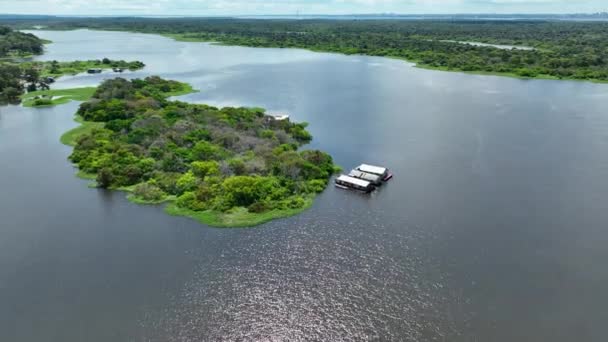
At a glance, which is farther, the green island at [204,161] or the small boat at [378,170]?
the small boat at [378,170]

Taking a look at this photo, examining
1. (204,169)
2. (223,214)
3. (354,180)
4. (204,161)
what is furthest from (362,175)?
(204,161)

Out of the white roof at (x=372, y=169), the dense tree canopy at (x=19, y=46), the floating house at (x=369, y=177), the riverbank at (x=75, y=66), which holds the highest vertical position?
the dense tree canopy at (x=19, y=46)

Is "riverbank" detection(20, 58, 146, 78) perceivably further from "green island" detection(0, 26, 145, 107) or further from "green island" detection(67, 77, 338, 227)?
"green island" detection(67, 77, 338, 227)

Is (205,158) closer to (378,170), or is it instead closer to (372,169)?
(372,169)

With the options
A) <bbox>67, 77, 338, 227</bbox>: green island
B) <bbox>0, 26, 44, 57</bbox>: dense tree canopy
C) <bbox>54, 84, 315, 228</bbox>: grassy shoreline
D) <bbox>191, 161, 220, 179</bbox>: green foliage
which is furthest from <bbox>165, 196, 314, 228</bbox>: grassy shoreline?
<bbox>0, 26, 44, 57</bbox>: dense tree canopy

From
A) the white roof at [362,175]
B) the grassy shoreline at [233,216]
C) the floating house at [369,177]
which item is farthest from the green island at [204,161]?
the floating house at [369,177]

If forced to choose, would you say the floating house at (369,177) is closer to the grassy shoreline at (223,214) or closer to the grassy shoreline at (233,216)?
the grassy shoreline at (223,214)

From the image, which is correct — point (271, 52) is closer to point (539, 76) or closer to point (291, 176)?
point (539, 76)
